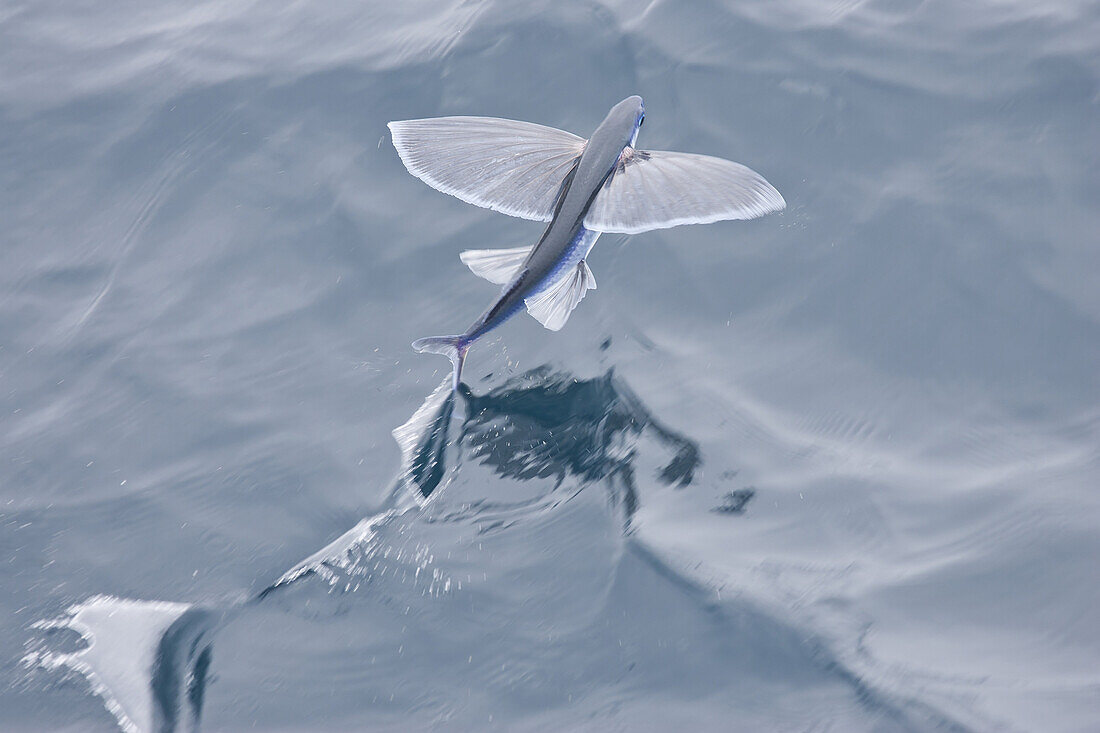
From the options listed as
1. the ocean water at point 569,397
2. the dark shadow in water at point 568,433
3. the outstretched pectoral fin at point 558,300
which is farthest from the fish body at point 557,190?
the ocean water at point 569,397

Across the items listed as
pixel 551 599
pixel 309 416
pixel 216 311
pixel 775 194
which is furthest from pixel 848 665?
pixel 216 311

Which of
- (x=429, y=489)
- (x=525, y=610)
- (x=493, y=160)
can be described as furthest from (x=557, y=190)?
(x=525, y=610)

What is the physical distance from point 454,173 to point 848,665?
2.26 meters

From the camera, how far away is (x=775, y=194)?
3.75 metres

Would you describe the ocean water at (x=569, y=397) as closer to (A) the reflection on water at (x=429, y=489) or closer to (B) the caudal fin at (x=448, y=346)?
(A) the reflection on water at (x=429, y=489)

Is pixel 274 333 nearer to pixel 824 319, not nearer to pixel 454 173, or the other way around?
pixel 454 173

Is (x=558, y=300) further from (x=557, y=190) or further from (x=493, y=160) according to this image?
(x=493, y=160)

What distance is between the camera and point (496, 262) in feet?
12.9

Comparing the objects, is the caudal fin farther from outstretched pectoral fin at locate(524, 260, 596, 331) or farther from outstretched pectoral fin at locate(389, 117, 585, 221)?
outstretched pectoral fin at locate(389, 117, 585, 221)

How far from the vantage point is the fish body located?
363 centimetres

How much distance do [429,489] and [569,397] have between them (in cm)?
65

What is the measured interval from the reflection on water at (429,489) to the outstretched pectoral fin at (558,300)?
327 millimetres

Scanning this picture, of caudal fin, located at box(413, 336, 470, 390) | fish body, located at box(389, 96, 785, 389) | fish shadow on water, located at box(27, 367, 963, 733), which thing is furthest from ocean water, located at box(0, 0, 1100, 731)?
fish body, located at box(389, 96, 785, 389)

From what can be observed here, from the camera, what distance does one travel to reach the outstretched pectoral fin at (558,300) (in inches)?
147
